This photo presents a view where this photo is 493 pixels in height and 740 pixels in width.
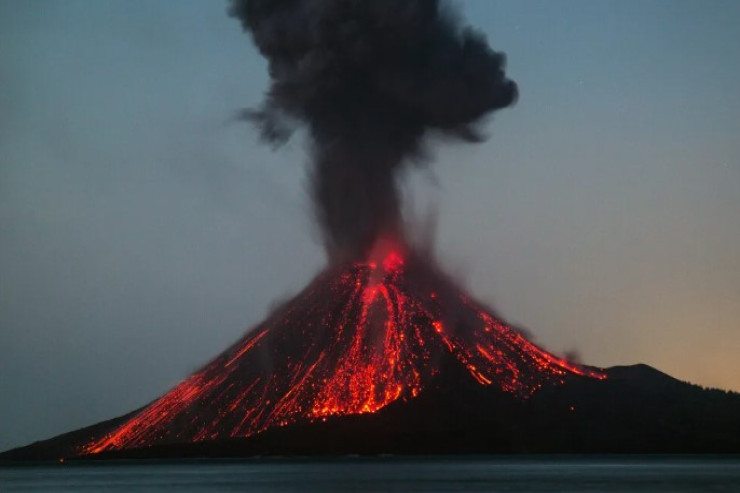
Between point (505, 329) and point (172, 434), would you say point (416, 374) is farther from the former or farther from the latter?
point (172, 434)

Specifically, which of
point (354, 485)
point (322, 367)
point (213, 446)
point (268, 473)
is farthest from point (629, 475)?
point (213, 446)

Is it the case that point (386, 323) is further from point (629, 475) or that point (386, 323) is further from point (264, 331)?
point (629, 475)

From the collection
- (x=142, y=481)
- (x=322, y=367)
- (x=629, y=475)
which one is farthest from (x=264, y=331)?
(x=629, y=475)

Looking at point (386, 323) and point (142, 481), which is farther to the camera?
point (386, 323)

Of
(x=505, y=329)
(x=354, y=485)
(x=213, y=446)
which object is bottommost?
(x=354, y=485)

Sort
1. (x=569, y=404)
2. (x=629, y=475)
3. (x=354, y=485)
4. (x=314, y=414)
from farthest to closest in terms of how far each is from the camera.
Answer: (x=569, y=404) < (x=314, y=414) < (x=629, y=475) < (x=354, y=485)

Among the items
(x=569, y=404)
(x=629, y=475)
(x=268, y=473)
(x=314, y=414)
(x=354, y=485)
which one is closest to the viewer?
(x=354, y=485)

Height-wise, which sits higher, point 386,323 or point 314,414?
point 386,323
